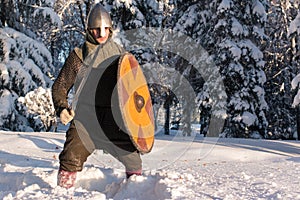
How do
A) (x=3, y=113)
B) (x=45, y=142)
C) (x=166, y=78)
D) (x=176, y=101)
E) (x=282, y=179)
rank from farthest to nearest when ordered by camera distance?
(x=176, y=101), (x=166, y=78), (x=3, y=113), (x=45, y=142), (x=282, y=179)

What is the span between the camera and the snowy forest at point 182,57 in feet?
45.7

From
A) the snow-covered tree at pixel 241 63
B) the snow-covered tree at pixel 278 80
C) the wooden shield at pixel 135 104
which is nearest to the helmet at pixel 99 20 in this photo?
the wooden shield at pixel 135 104

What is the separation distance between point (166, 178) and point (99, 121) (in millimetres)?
861

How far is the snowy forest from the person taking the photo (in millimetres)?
13930

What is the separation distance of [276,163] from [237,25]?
10280 mm

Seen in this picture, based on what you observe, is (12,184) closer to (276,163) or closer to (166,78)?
(276,163)

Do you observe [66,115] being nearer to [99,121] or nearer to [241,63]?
[99,121]

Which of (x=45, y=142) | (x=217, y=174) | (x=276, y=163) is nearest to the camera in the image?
(x=217, y=174)

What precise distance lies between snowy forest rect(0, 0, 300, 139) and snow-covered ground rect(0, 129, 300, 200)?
7382 millimetres

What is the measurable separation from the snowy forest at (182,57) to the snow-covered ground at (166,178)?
291 inches

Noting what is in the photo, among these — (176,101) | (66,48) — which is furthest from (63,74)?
(66,48)

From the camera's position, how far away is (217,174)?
4.49 meters

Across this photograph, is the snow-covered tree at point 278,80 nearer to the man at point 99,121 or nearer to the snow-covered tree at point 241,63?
the snow-covered tree at point 241,63

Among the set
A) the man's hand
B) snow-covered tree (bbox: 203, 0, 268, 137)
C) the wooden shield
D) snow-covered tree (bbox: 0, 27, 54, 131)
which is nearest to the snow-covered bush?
snow-covered tree (bbox: 0, 27, 54, 131)
